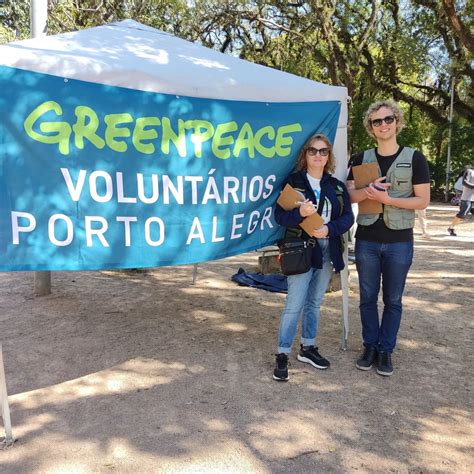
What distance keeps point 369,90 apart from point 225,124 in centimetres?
1884

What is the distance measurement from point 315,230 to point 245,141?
35.7 inches

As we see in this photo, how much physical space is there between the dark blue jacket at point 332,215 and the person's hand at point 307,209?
0.05 m

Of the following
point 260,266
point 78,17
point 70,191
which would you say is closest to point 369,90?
point 78,17

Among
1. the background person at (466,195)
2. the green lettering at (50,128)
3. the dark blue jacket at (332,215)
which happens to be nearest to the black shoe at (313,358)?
the dark blue jacket at (332,215)

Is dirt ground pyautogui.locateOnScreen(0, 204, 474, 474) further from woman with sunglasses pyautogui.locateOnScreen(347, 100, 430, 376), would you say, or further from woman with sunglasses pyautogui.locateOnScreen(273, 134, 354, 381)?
woman with sunglasses pyautogui.locateOnScreen(347, 100, 430, 376)

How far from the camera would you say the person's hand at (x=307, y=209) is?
3395 mm

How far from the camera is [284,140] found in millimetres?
3932

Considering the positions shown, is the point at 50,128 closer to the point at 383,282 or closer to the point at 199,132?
the point at 199,132

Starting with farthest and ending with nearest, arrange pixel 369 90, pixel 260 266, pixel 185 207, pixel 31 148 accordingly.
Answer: pixel 369 90, pixel 260 266, pixel 185 207, pixel 31 148

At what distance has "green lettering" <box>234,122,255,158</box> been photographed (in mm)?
3735

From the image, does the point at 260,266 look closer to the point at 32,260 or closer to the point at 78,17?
the point at 32,260

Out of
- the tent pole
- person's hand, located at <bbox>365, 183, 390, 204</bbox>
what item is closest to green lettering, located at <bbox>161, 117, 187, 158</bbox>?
person's hand, located at <bbox>365, 183, 390, 204</bbox>

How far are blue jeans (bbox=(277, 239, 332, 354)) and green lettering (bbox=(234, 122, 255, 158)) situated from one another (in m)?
0.90

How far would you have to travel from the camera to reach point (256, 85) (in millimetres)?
3783
